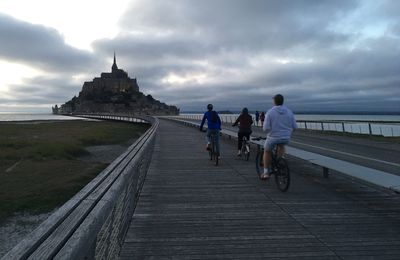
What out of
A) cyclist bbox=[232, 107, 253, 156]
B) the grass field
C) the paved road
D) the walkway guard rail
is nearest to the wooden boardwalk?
the walkway guard rail

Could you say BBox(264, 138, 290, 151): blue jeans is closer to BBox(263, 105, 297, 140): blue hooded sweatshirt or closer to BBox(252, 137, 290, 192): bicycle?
BBox(263, 105, 297, 140): blue hooded sweatshirt

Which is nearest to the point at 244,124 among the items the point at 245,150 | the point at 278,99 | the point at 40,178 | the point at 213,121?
the point at 245,150

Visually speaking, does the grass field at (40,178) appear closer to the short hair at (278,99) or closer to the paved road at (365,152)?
the short hair at (278,99)

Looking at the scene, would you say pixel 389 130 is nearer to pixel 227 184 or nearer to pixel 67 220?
pixel 227 184

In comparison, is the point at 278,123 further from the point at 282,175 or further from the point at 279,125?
the point at 282,175

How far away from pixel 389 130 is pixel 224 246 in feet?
93.1

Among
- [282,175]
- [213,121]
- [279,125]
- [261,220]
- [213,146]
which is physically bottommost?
[261,220]

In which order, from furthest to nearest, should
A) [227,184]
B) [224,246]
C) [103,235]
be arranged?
[227,184]
[224,246]
[103,235]

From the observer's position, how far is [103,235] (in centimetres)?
373

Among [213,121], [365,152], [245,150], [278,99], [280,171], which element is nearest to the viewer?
[280,171]

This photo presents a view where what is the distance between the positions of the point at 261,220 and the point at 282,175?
2476mm

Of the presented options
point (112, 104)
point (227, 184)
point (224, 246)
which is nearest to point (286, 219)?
point (224, 246)

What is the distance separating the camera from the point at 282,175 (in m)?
8.43

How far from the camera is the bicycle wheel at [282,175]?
8211 millimetres
